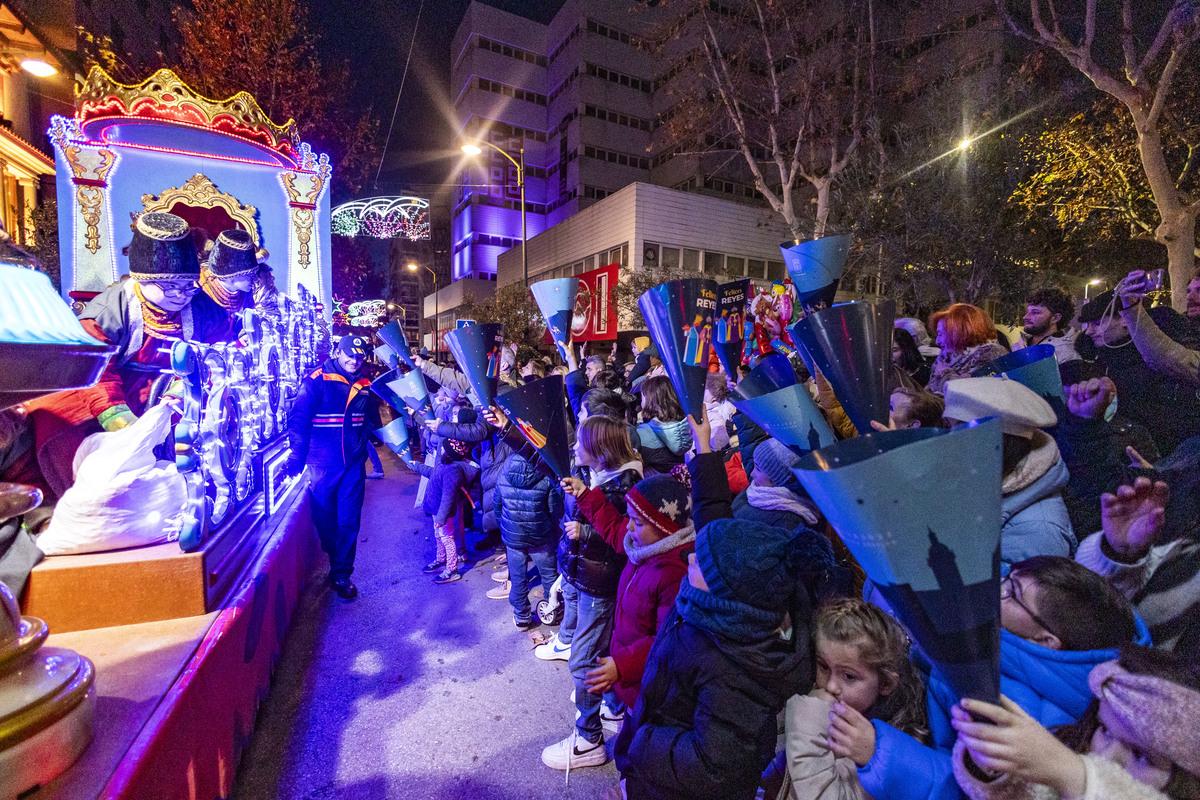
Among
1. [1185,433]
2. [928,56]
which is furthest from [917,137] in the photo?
[1185,433]

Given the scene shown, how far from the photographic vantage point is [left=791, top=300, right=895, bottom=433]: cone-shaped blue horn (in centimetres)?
203

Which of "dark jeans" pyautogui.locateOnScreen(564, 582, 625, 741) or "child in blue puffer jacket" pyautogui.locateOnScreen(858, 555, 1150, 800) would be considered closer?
"child in blue puffer jacket" pyautogui.locateOnScreen(858, 555, 1150, 800)

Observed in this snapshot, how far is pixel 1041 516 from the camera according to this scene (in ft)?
6.39

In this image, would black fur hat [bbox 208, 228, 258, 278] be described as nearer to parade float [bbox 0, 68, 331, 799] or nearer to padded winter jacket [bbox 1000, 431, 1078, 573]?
parade float [bbox 0, 68, 331, 799]

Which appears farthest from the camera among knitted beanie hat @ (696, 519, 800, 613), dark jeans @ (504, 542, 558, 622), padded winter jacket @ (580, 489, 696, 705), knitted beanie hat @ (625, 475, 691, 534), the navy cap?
the navy cap

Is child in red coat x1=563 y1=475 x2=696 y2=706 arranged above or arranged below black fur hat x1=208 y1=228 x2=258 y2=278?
below

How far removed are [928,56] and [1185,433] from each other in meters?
22.4

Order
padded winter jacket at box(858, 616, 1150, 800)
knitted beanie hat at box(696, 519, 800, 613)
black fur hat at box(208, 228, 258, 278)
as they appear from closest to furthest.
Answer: padded winter jacket at box(858, 616, 1150, 800) < knitted beanie hat at box(696, 519, 800, 613) < black fur hat at box(208, 228, 258, 278)

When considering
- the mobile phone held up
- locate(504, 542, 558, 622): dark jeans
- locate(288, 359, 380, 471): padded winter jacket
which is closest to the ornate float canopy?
locate(288, 359, 380, 471): padded winter jacket

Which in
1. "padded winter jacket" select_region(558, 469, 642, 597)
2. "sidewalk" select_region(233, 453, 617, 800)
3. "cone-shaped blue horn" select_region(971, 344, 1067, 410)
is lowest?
"sidewalk" select_region(233, 453, 617, 800)

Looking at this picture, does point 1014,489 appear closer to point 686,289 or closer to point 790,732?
point 790,732

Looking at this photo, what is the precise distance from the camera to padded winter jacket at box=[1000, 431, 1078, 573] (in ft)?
6.30

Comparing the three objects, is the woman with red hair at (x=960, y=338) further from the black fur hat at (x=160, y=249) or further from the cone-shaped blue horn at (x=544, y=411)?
the black fur hat at (x=160, y=249)

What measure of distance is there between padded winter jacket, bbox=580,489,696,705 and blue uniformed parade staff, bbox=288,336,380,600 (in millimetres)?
3376
